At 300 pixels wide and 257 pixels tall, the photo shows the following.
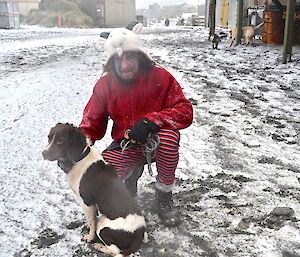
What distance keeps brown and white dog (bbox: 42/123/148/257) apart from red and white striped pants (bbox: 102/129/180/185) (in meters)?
0.30

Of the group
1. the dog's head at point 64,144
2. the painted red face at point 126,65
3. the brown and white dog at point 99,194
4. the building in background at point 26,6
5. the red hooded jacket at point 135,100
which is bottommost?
the brown and white dog at point 99,194

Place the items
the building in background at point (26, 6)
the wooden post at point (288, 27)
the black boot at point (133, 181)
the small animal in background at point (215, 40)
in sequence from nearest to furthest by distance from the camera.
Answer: the black boot at point (133, 181)
the wooden post at point (288, 27)
the small animal in background at point (215, 40)
the building in background at point (26, 6)

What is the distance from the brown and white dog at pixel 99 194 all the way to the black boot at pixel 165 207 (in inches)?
15.5

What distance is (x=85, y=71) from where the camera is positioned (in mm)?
8711

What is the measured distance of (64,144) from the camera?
8.14ft

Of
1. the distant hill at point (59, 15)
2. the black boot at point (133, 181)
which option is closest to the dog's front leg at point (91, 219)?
the black boot at point (133, 181)

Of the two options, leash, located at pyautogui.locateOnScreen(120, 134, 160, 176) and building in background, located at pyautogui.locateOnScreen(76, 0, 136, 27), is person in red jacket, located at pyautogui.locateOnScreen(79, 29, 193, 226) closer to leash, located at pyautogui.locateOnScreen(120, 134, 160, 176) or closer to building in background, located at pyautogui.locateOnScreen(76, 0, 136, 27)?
leash, located at pyautogui.locateOnScreen(120, 134, 160, 176)

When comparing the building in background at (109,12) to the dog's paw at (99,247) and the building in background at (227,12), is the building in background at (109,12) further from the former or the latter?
the dog's paw at (99,247)

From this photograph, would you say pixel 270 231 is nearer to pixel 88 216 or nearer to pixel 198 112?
pixel 88 216

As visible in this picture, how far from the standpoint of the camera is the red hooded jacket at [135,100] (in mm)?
2945

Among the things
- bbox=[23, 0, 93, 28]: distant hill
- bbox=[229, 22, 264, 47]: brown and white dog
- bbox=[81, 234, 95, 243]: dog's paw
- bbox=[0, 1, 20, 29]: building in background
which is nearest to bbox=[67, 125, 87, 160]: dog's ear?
bbox=[81, 234, 95, 243]: dog's paw

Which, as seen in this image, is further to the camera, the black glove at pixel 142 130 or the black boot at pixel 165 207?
the black boot at pixel 165 207

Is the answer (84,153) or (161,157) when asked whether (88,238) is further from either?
(161,157)

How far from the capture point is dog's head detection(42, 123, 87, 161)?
2.47m
